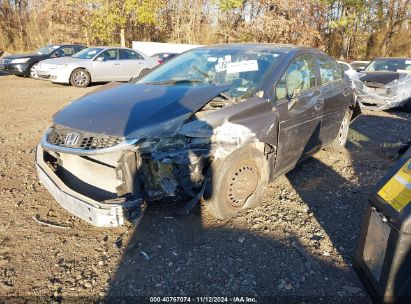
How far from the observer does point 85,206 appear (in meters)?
2.79

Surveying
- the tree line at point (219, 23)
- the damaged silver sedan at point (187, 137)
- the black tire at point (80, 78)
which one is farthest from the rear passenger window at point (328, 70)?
the tree line at point (219, 23)

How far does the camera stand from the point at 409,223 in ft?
6.87

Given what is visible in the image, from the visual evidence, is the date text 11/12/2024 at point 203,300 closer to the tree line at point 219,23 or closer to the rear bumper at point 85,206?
the rear bumper at point 85,206

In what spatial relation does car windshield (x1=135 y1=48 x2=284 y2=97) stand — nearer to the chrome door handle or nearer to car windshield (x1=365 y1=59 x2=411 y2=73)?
the chrome door handle

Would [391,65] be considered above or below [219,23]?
below

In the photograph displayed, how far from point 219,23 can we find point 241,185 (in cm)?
2499

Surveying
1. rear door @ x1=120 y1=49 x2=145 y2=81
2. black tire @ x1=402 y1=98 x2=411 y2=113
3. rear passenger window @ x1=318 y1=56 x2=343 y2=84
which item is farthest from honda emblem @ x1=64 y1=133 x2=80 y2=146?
rear door @ x1=120 y1=49 x2=145 y2=81

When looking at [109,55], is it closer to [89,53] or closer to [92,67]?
[89,53]

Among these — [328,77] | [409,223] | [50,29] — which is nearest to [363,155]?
[328,77]

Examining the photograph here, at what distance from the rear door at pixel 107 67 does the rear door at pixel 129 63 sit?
184 mm

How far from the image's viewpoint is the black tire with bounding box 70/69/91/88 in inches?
479

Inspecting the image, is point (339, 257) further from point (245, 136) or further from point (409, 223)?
point (245, 136)

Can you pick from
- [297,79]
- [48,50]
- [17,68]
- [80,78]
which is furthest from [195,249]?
[48,50]

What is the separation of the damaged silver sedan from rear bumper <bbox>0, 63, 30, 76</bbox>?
1213 cm
